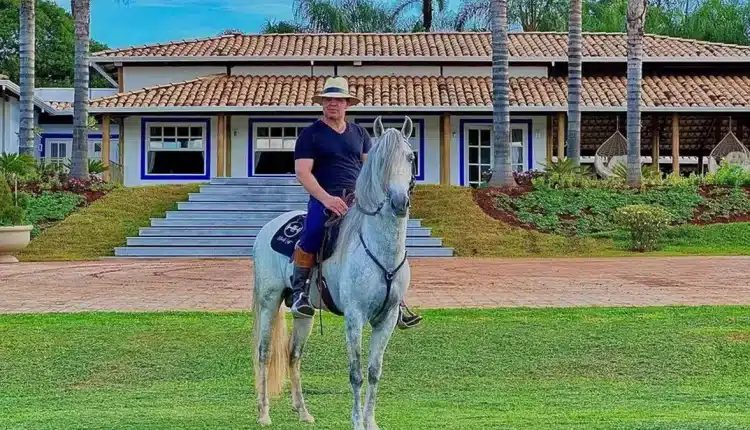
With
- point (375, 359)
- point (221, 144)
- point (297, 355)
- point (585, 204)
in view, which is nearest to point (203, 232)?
point (221, 144)

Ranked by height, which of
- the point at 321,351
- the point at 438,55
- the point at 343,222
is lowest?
the point at 321,351

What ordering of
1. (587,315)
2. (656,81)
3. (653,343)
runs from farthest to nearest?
(656,81)
(587,315)
(653,343)

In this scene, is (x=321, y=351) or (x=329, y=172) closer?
(x=329, y=172)

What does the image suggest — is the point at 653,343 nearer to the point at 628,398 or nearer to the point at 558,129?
the point at 628,398

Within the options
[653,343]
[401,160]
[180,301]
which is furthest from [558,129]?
[401,160]

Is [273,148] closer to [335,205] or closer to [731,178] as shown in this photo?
[731,178]

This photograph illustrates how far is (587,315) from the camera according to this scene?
11.2 metres

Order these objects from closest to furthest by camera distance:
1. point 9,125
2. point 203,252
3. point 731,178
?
point 203,252, point 731,178, point 9,125

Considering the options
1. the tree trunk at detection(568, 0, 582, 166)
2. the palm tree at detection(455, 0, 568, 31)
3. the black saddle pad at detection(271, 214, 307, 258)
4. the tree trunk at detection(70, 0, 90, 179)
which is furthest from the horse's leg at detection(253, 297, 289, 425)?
the palm tree at detection(455, 0, 568, 31)

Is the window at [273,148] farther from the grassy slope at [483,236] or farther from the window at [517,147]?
the grassy slope at [483,236]

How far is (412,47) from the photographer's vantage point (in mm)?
32250

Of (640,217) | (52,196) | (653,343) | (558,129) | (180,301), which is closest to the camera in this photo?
(653,343)

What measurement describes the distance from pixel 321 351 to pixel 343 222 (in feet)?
11.8

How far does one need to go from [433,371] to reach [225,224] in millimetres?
15209
